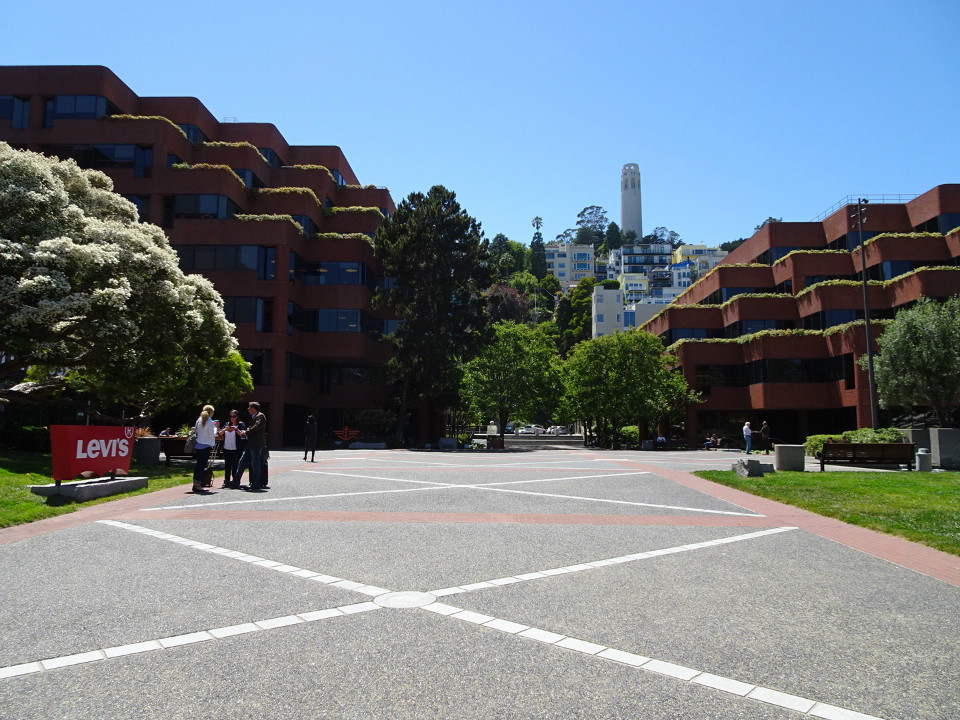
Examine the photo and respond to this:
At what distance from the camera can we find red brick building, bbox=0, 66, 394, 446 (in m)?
43.2

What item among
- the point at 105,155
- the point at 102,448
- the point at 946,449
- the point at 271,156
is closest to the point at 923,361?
the point at 946,449

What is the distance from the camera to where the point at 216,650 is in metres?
4.34

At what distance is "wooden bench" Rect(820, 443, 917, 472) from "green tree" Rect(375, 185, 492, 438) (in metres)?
27.2

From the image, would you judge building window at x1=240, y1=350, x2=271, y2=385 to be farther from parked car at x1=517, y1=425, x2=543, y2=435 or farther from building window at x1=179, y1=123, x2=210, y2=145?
parked car at x1=517, y1=425, x2=543, y2=435

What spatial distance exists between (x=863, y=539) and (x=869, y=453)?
44.4ft

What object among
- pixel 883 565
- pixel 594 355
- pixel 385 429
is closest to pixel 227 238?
pixel 385 429

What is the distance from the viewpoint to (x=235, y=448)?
15.3 meters

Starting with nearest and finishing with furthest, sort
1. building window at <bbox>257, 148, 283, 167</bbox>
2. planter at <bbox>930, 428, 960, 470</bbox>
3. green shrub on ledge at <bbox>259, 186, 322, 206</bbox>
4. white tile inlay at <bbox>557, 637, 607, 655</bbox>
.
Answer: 1. white tile inlay at <bbox>557, 637, 607, 655</bbox>
2. planter at <bbox>930, 428, 960, 470</bbox>
3. green shrub on ledge at <bbox>259, 186, 322, 206</bbox>
4. building window at <bbox>257, 148, 283, 167</bbox>

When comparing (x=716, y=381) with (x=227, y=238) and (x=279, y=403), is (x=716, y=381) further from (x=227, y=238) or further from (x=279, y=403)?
(x=227, y=238)

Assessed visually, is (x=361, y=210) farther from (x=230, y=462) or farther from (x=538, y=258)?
(x=538, y=258)

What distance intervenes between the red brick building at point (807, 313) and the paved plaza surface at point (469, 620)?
127 feet

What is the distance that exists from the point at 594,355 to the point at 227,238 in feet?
87.0

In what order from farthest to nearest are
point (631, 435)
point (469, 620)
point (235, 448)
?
point (631, 435), point (235, 448), point (469, 620)

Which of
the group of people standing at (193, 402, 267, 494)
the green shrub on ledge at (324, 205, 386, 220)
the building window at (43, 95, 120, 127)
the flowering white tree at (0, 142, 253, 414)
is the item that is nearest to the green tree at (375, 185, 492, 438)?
the green shrub on ledge at (324, 205, 386, 220)
